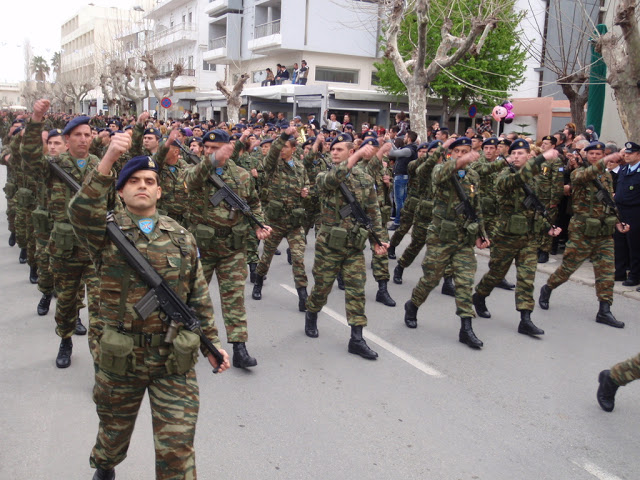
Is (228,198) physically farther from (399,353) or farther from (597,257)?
(597,257)

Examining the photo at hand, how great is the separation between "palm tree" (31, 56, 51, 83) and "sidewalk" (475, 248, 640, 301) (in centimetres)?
8927

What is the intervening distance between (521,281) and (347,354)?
83.5 inches

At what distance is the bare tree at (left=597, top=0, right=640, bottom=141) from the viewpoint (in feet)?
29.1

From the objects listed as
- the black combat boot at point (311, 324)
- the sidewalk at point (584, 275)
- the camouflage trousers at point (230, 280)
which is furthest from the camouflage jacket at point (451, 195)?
the sidewalk at point (584, 275)

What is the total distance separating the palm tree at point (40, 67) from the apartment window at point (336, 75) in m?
66.9

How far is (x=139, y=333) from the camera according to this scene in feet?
10.1

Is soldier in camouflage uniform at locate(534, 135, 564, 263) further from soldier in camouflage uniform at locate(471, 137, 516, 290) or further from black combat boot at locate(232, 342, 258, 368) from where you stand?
black combat boot at locate(232, 342, 258, 368)

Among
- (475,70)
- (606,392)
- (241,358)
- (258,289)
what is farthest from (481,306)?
(475,70)

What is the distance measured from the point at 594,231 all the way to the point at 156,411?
217 inches

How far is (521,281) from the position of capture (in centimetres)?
651

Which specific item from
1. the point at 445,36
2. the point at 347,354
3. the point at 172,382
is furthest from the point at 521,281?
the point at 445,36

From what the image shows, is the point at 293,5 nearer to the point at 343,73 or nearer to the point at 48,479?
the point at 343,73

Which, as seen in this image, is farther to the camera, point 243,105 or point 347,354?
point 243,105

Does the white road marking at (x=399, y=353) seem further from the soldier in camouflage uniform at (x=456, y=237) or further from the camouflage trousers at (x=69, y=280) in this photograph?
the camouflage trousers at (x=69, y=280)
